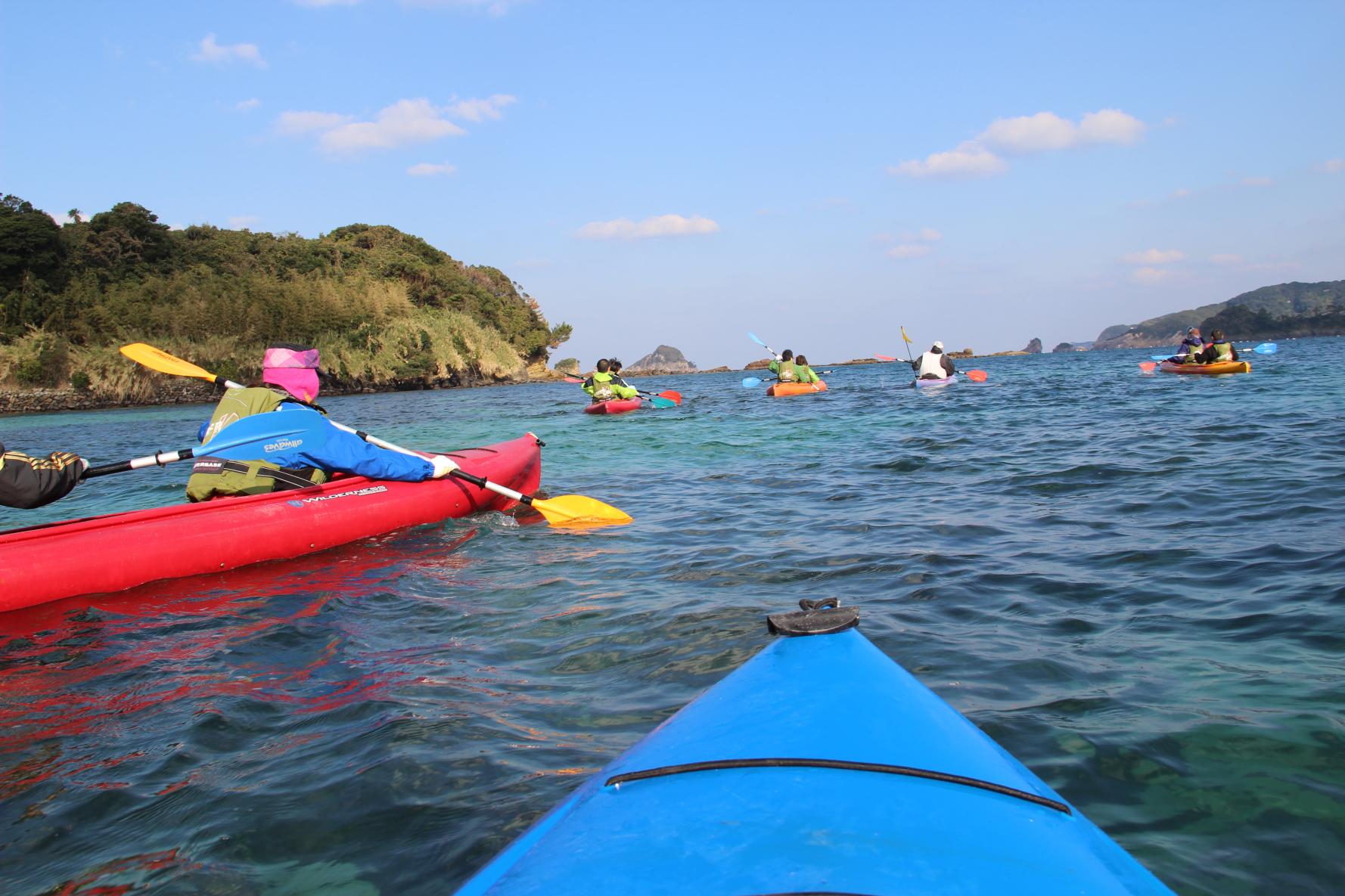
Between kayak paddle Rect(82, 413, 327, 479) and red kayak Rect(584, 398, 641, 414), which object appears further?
red kayak Rect(584, 398, 641, 414)

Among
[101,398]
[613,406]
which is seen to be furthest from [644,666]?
[101,398]

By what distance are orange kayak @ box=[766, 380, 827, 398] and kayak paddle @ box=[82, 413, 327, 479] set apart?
14886mm

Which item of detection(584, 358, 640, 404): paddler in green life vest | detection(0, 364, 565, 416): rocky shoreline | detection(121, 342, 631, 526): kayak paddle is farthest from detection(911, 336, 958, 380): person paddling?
detection(0, 364, 565, 416): rocky shoreline

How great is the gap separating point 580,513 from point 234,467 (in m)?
2.48

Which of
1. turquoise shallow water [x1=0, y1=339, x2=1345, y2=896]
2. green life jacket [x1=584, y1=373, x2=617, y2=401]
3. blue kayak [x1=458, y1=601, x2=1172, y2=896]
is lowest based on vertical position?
turquoise shallow water [x1=0, y1=339, x2=1345, y2=896]

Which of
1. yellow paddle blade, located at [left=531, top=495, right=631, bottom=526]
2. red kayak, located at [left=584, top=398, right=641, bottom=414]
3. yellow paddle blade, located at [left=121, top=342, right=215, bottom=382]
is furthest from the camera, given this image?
red kayak, located at [left=584, top=398, right=641, bottom=414]

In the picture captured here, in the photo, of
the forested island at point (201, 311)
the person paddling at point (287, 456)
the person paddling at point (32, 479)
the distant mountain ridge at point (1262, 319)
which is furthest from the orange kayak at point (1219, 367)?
the distant mountain ridge at point (1262, 319)

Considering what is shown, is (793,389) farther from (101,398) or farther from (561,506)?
(101,398)

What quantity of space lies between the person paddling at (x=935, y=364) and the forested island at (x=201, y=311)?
23329 millimetres

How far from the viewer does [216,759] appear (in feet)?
8.80

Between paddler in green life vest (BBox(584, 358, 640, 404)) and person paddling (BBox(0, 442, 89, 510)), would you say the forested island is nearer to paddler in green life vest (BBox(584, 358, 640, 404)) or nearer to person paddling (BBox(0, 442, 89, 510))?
paddler in green life vest (BBox(584, 358, 640, 404))

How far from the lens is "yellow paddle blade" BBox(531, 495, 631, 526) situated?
639cm

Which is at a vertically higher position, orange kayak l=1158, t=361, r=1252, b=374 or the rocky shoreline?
the rocky shoreline

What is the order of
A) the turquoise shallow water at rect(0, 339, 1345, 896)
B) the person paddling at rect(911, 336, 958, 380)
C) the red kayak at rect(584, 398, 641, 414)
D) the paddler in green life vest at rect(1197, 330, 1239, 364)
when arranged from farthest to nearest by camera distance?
the person paddling at rect(911, 336, 958, 380)
the paddler in green life vest at rect(1197, 330, 1239, 364)
the red kayak at rect(584, 398, 641, 414)
the turquoise shallow water at rect(0, 339, 1345, 896)
